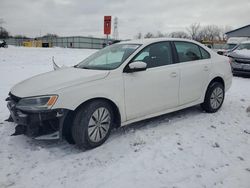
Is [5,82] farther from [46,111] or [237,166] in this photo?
[237,166]

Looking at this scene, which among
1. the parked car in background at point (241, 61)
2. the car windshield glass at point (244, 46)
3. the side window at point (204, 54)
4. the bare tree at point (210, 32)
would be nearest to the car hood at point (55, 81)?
the side window at point (204, 54)

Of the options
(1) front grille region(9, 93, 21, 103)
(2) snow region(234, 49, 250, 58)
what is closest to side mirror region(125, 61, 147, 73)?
(1) front grille region(9, 93, 21, 103)

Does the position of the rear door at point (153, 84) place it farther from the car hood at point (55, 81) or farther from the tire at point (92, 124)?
the car hood at point (55, 81)

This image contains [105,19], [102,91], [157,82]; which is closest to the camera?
[102,91]

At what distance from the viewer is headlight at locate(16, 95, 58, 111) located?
329cm

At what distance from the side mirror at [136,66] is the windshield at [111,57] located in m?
0.17

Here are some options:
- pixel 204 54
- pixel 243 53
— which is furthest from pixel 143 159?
pixel 243 53

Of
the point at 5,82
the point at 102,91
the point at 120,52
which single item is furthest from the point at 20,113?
the point at 5,82

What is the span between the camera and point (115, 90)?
3.80 m

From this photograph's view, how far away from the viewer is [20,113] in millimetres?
3420

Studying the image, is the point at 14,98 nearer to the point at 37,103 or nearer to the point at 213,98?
the point at 37,103

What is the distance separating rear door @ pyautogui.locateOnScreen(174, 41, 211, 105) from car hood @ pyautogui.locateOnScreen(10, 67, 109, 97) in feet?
5.42

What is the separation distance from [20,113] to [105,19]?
1039cm

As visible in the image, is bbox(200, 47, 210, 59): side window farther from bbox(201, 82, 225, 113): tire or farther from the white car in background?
bbox(201, 82, 225, 113): tire
